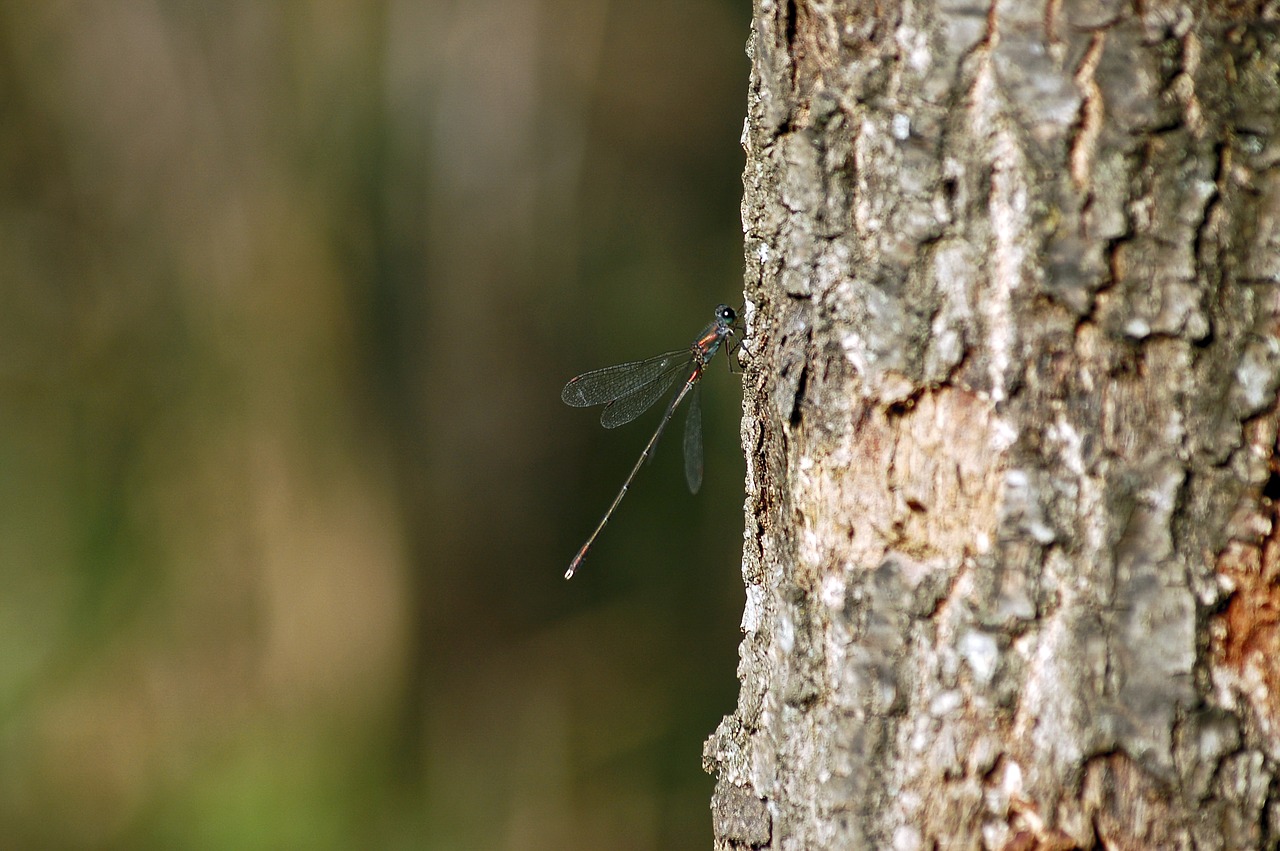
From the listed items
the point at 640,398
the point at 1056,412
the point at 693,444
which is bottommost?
the point at 693,444

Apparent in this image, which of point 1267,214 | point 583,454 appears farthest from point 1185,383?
point 583,454

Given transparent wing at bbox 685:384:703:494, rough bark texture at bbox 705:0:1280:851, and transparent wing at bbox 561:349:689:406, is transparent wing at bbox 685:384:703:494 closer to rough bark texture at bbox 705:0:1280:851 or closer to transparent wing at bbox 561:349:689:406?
transparent wing at bbox 561:349:689:406

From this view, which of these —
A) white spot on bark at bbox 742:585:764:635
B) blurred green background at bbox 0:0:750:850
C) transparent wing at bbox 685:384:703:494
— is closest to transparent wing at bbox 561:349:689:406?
transparent wing at bbox 685:384:703:494

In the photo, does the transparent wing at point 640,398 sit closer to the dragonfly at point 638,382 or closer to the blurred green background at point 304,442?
the dragonfly at point 638,382

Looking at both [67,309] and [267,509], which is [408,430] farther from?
[67,309]

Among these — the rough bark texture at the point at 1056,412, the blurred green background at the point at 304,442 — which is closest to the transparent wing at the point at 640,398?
the blurred green background at the point at 304,442

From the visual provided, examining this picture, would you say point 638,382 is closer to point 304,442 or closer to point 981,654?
point 304,442

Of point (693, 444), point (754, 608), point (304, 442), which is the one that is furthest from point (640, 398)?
point (754, 608)
